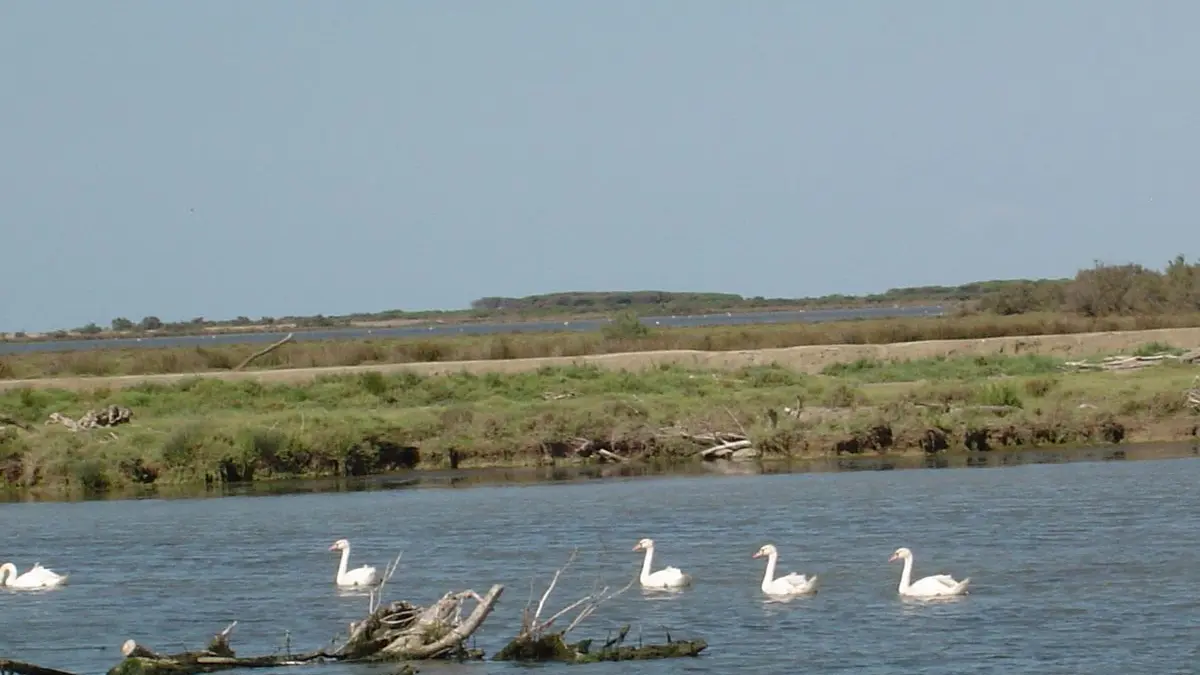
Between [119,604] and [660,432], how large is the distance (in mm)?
18159

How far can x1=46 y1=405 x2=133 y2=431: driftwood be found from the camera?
4338 cm

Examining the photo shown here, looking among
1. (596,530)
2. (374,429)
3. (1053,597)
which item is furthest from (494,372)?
(1053,597)

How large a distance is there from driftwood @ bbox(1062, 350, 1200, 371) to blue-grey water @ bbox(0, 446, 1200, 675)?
45.2ft

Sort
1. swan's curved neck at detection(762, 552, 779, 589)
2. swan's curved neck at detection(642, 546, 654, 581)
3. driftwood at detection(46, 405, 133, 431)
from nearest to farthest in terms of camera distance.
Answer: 1. swan's curved neck at detection(762, 552, 779, 589)
2. swan's curved neck at detection(642, 546, 654, 581)
3. driftwood at detection(46, 405, 133, 431)

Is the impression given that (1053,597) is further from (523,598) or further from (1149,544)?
(523,598)

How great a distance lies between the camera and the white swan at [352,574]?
25.2 m

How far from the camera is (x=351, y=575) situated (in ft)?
83.9

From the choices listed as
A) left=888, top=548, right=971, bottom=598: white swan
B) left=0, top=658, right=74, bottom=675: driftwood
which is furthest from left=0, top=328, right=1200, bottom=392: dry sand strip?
left=0, top=658, right=74, bottom=675: driftwood

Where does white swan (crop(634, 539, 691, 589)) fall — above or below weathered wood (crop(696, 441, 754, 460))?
below

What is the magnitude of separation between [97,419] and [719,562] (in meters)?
20.9

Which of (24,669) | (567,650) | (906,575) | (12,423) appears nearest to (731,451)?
(12,423)

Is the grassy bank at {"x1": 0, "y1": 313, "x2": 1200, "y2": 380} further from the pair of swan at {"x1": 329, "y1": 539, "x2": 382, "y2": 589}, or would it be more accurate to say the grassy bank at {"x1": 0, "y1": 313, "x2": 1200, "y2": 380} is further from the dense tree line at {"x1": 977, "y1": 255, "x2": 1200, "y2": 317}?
the pair of swan at {"x1": 329, "y1": 539, "x2": 382, "y2": 589}

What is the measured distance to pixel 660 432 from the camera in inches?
1630

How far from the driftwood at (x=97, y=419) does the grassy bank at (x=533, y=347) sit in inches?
630
